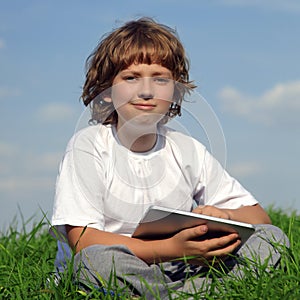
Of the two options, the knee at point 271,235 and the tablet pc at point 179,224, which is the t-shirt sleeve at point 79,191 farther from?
the knee at point 271,235

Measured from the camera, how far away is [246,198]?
3111mm

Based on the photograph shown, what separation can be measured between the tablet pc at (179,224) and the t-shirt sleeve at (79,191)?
0.78 ft

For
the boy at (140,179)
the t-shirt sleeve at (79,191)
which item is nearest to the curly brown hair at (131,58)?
the boy at (140,179)

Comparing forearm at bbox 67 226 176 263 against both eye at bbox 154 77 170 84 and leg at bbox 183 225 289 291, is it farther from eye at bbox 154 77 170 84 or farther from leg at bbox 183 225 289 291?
eye at bbox 154 77 170 84

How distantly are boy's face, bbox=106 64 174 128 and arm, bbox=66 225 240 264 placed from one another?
0.52 m

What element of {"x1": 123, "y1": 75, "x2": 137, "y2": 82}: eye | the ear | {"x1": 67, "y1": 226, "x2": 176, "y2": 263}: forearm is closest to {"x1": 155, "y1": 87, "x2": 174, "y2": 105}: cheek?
{"x1": 123, "y1": 75, "x2": 137, "y2": 82}: eye

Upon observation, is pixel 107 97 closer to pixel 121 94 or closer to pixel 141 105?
pixel 121 94

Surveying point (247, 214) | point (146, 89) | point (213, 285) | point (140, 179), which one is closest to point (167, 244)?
point (213, 285)

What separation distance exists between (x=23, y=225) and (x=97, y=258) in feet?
5.30

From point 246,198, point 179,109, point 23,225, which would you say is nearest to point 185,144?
point 179,109

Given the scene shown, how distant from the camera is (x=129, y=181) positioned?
9.57 ft

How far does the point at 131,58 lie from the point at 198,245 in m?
0.92

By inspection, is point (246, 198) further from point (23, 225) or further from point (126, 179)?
point (23, 225)

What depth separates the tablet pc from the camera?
7.90ft
